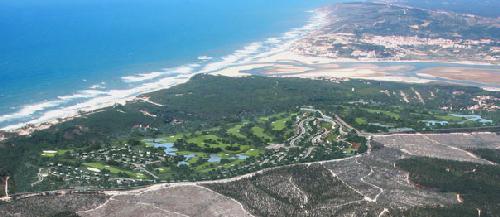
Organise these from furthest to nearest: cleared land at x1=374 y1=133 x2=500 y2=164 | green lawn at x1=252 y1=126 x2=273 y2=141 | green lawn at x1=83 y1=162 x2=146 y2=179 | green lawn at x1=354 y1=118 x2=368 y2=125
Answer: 1. green lawn at x1=354 y1=118 x2=368 y2=125
2. green lawn at x1=252 y1=126 x2=273 y2=141
3. cleared land at x1=374 y1=133 x2=500 y2=164
4. green lawn at x1=83 y1=162 x2=146 y2=179

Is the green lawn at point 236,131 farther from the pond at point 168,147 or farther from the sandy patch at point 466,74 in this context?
the sandy patch at point 466,74

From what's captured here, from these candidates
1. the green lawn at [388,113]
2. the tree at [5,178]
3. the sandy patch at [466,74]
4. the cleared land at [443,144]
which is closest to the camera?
the tree at [5,178]

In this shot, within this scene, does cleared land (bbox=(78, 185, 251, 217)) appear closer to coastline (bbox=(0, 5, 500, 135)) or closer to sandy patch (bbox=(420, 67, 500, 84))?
coastline (bbox=(0, 5, 500, 135))

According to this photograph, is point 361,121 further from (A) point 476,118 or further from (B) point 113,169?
(B) point 113,169

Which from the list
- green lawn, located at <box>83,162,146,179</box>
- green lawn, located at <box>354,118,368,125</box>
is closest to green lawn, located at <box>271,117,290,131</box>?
green lawn, located at <box>354,118,368,125</box>

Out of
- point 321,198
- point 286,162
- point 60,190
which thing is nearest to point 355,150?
point 286,162

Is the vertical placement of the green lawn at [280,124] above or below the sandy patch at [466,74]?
above

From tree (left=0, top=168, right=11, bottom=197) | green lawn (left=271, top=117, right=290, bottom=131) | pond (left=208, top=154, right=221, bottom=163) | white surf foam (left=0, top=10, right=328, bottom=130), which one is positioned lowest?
pond (left=208, top=154, right=221, bottom=163)

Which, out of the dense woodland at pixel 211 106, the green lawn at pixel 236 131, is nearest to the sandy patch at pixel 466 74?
the dense woodland at pixel 211 106

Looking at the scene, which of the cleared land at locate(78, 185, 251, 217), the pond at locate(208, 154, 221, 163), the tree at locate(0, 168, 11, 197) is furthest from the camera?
the pond at locate(208, 154, 221, 163)

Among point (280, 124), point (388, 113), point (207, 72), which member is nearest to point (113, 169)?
point (280, 124)

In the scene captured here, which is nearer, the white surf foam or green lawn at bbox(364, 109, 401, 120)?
green lawn at bbox(364, 109, 401, 120)

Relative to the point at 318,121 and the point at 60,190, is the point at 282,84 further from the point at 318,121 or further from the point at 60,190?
the point at 60,190
